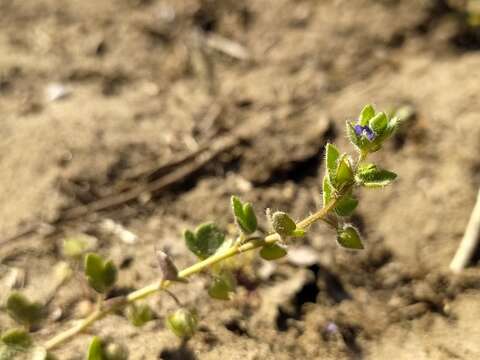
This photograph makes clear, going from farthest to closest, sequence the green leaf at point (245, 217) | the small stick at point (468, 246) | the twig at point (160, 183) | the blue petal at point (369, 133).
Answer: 1. the twig at point (160, 183)
2. the small stick at point (468, 246)
3. the green leaf at point (245, 217)
4. the blue petal at point (369, 133)

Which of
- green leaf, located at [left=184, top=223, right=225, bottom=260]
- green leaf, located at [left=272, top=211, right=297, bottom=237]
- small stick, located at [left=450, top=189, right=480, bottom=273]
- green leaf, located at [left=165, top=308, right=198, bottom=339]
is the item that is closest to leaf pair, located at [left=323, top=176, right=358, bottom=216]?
green leaf, located at [left=272, top=211, right=297, bottom=237]

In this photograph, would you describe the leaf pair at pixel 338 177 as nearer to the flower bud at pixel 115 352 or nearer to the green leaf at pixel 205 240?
the green leaf at pixel 205 240

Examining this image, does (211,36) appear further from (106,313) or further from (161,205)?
(106,313)

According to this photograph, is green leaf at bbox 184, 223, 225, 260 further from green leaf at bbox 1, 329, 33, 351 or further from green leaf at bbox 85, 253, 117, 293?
green leaf at bbox 1, 329, 33, 351

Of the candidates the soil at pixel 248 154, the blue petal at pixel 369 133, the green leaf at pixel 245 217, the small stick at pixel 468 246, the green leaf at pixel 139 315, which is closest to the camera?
the blue petal at pixel 369 133

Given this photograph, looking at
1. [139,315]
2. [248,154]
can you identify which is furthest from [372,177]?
[248,154]

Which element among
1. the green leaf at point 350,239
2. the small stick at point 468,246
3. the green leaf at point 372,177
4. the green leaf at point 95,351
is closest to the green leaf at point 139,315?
the green leaf at point 95,351

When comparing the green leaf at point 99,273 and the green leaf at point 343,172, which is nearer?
the green leaf at point 343,172
